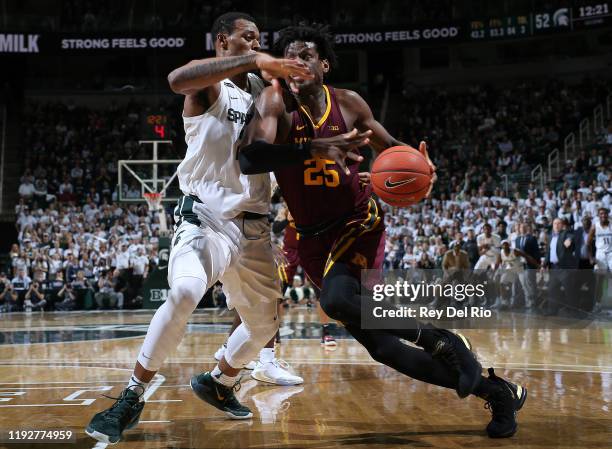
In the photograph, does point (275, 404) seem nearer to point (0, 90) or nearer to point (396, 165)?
point (396, 165)

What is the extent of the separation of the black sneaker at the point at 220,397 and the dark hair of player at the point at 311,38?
2.08 meters

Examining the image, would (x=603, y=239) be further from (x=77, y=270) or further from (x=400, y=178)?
(x=77, y=270)

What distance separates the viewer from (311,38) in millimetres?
4336

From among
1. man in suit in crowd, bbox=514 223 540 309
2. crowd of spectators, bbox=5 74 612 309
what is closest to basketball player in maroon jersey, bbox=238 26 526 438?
man in suit in crowd, bbox=514 223 540 309

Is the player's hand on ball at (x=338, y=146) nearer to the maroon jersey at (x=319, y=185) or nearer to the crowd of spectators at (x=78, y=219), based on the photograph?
the maroon jersey at (x=319, y=185)

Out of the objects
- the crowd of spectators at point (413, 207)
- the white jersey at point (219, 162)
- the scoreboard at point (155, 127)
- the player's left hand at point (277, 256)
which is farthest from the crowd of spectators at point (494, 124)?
the white jersey at point (219, 162)

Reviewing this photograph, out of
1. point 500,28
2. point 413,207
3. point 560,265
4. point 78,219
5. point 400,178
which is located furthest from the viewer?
→ point 500,28

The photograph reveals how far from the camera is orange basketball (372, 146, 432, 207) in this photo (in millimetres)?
3979

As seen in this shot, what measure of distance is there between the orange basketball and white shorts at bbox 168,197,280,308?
77 cm

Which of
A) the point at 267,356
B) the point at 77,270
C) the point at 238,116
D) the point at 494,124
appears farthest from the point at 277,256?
the point at 494,124

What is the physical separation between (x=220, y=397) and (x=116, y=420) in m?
0.90

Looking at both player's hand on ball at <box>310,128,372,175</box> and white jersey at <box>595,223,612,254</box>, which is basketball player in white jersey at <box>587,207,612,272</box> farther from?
player's hand on ball at <box>310,128,372,175</box>

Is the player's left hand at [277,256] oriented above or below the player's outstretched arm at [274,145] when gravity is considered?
below

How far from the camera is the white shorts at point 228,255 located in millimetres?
3887
